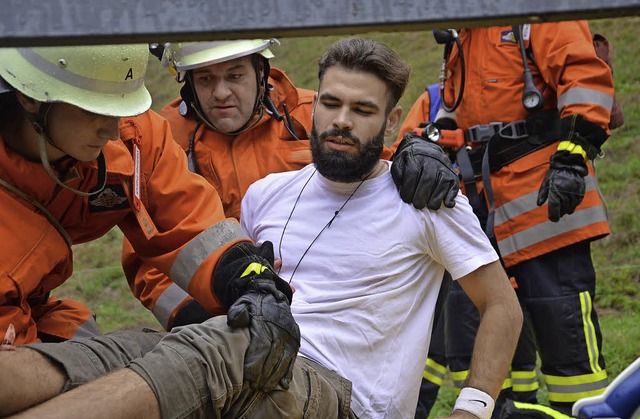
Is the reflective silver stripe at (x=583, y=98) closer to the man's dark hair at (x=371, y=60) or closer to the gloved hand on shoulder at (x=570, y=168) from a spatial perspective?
the gloved hand on shoulder at (x=570, y=168)

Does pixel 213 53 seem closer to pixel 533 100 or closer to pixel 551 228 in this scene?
pixel 533 100

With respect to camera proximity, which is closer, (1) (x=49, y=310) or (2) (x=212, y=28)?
(2) (x=212, y=28)

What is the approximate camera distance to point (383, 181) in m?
3.15

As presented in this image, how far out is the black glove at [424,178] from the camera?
2967mm

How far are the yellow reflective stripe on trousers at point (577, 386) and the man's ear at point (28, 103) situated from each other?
106 inches

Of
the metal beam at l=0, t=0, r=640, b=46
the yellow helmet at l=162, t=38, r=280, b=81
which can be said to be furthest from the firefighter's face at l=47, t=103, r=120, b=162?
the metal beam at l=0, t=0, r=640, b=46

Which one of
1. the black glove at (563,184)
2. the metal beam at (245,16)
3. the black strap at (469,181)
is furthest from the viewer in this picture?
the black strap at (469,181)

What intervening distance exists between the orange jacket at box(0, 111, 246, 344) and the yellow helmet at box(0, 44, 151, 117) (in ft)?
0.51

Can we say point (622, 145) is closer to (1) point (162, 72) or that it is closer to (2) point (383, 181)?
(2) point (383, 181)

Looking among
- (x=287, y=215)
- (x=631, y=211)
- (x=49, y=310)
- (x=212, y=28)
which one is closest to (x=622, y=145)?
(x=631, y=211)

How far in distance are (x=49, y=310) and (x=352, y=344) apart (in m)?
0.93

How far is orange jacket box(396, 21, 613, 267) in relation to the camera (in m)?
4.34

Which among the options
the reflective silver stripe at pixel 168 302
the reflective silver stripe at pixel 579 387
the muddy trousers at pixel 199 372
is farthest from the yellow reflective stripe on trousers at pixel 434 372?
the muddy trousers at pixel 199 372

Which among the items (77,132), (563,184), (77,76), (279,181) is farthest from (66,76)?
(563,184)
